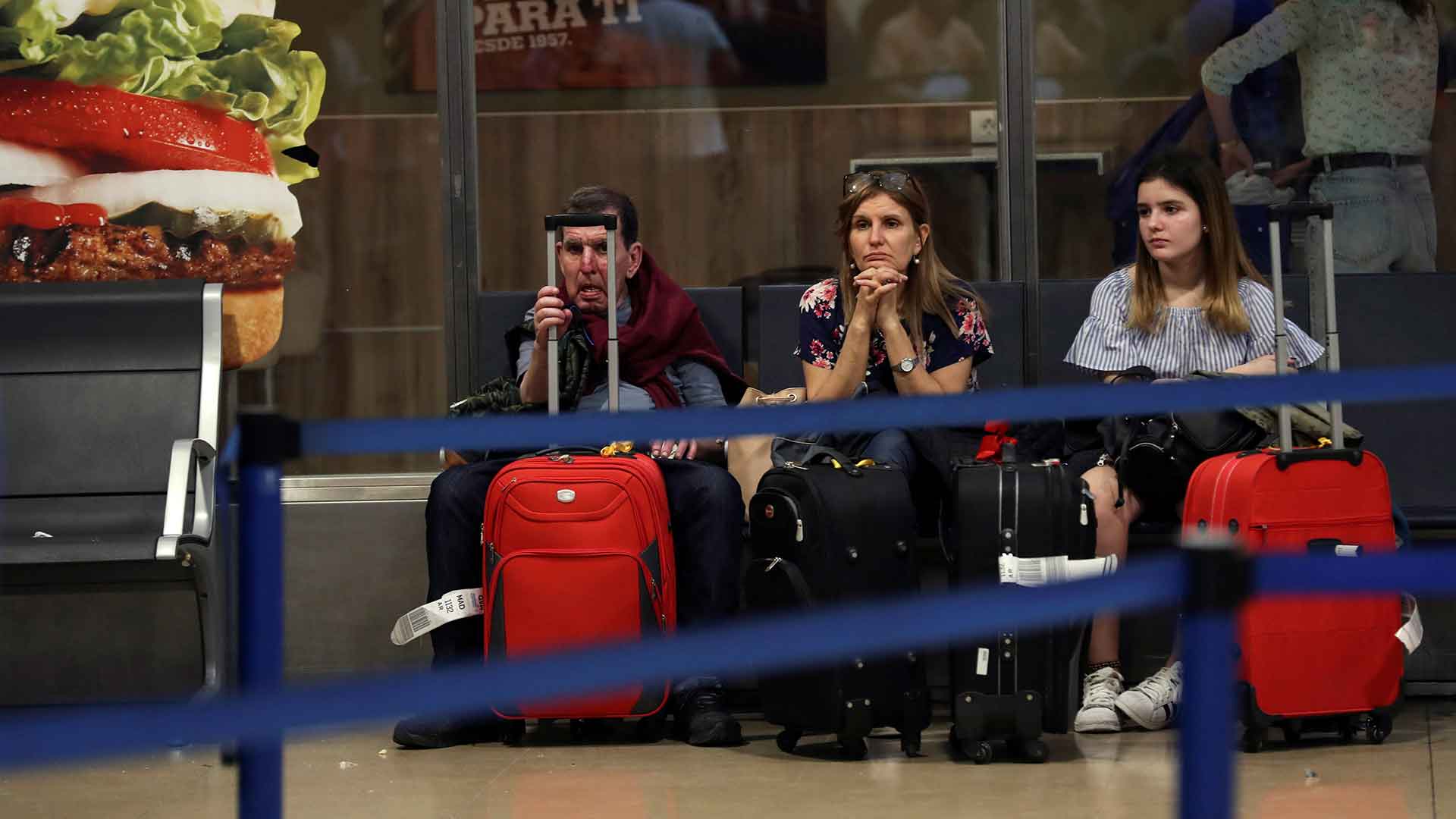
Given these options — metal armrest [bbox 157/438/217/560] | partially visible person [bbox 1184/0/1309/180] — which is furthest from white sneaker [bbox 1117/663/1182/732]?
metal armrest [bbox 157/438/217/560]

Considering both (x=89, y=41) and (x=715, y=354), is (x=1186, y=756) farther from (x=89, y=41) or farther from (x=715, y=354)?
(x=89, y=41)

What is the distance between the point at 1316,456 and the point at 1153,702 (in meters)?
0.69

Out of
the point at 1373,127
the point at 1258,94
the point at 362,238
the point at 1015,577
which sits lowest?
the point at 1015,577

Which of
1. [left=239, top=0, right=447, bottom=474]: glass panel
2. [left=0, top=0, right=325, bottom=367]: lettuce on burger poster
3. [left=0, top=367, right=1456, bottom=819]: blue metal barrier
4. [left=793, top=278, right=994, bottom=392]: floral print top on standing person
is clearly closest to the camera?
[left=0, top=367, right=1456, bottom=819]: blue metal barrier

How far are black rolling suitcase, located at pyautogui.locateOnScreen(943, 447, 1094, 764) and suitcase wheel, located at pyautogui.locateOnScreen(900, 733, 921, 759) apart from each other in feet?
0.27

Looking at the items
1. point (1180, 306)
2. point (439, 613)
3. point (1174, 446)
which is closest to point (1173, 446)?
point (1174, 446)

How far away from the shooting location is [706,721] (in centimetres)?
407

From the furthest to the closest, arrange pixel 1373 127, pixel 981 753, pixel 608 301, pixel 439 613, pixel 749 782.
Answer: pixel 1373 127 < pixel 608 301 < pixel 439 613 < pixel 981 753 < pixel 749 782

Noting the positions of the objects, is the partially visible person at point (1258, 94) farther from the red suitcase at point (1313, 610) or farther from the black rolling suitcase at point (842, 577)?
the black rolling suitcase at point (842, 577)

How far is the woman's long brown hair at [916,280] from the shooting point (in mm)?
4500

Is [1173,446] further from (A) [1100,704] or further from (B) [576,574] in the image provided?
(B) [576,574]

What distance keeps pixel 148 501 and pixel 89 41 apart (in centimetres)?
141

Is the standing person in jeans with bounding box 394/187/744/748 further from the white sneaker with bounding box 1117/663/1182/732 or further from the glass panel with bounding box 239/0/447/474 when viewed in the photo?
the white sneaker with bounding box 1117/663/1182/732

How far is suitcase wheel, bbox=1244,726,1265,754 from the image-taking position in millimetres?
3871
